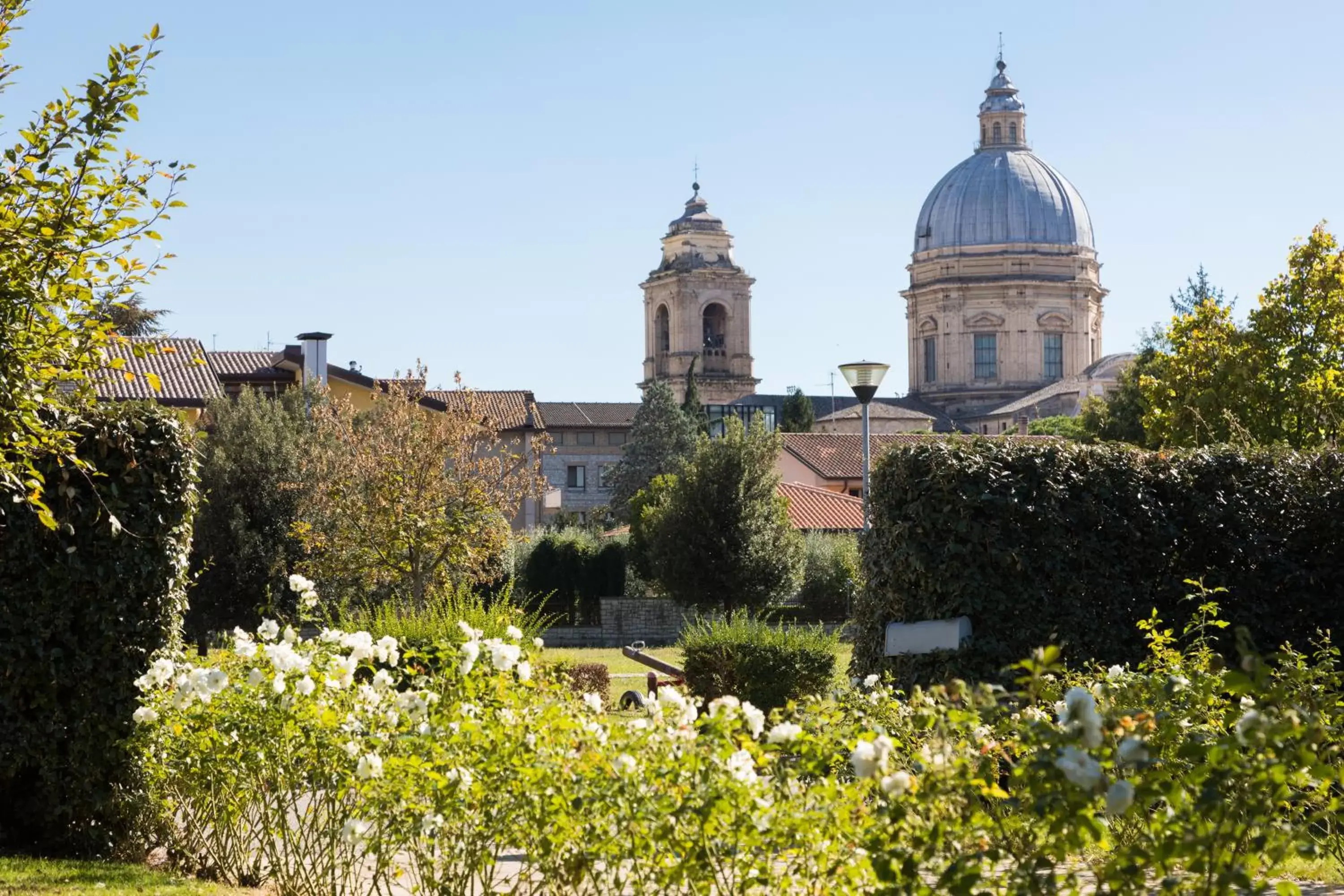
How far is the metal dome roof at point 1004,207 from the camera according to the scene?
333 feet

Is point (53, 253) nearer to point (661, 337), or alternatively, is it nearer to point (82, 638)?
point (82, 638)

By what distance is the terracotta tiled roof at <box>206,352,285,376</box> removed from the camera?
43812mm

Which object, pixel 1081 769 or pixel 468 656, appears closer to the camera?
pixel 1081 769

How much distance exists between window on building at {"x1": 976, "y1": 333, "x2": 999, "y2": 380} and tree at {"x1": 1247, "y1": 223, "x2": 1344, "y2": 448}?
8177 cm

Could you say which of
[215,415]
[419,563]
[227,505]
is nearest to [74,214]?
[419,563]

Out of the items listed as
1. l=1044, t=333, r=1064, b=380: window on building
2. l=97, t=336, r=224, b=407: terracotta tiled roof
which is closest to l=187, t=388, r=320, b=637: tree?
l=97, t=336, r=224, b=407: terracotta tiled roof

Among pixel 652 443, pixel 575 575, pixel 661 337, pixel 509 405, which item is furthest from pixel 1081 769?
pixel 661 337

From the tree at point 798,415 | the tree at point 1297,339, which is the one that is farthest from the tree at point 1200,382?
the tree at point 798,415

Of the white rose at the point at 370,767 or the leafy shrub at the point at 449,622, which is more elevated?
the leafy shrub at the point at 449,622

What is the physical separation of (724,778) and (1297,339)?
63.3 ft

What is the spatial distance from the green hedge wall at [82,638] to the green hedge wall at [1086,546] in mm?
5208

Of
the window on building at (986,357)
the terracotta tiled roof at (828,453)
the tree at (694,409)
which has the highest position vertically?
the window on building at (986,357)

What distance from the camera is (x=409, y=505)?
71.0 ft

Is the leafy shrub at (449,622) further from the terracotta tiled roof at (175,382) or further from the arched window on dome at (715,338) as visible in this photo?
the arched window on dome at (715,338)
